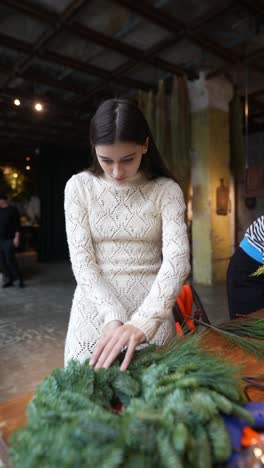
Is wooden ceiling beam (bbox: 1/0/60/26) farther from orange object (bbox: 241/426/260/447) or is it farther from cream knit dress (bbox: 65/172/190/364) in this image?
orange object (bbox: 241/426/260/447)

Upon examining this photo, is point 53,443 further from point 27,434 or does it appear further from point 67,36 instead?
point 67,36

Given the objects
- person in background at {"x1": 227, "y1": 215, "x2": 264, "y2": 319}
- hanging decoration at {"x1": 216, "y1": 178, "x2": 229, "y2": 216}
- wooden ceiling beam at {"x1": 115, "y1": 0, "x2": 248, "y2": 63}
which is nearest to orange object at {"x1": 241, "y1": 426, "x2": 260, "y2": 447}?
person in background at {"x1": 227, "y1": 215, "x2": 264, "y2": 319}

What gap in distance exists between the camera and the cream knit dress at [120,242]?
3.50 ft

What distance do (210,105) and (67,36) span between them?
2483mm

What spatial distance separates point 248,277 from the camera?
172 cm

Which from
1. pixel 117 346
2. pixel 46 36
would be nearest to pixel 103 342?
pixel 117 346

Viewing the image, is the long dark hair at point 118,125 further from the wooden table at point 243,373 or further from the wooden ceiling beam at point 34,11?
the wooden ceiling beam at point 34,11

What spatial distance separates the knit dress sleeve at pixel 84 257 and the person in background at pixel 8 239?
5200 mm

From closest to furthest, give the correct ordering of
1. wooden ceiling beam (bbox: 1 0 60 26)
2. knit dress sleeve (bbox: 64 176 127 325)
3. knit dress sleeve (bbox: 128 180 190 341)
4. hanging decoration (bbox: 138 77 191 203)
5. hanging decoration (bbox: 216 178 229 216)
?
1. knit dress sleeve (bbox: 128 180 190 341)
2. knit dress sleeve (bbox: 64 176 127 325)
3. wooden ceiling beam (bbox: 1 0 60 26)
4. hanging decoration (bbox: 138 77 191 203)
5. hanging decoration (bbox: 216 178 229 216)

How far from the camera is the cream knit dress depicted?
107 cm

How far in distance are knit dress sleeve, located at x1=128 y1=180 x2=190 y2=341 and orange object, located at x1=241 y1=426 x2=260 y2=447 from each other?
34cm

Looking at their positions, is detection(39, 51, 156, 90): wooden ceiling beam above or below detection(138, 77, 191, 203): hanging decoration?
above

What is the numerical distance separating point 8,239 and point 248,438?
20.1ft

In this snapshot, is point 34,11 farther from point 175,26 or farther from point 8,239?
point 8,239
